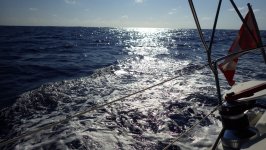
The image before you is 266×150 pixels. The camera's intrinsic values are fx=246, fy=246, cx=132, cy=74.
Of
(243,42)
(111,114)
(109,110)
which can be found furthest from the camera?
(109,110)

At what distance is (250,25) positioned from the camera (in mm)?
3334

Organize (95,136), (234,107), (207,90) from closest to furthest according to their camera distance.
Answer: (234,107) → (95,136) → (207,90)

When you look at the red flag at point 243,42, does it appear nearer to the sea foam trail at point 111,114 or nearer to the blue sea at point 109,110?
the blue sea at point 109,110

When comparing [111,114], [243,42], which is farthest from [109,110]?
[243,42]

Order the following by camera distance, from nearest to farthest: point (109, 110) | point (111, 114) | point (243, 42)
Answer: point (243, 42) < point (111, 114) < point (109, 110)

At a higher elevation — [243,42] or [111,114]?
[243,42]

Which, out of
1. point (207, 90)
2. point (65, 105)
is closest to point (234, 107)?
point (65, 105)

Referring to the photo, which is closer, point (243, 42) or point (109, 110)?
point (243, 42)

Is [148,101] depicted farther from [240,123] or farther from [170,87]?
[240,123]

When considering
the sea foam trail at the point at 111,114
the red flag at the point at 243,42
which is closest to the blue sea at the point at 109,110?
the sea foam trail at the point at 111,114

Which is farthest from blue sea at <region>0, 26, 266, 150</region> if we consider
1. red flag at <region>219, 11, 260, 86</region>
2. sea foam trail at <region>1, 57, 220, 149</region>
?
red flag at <region>219, 11, 260, 86</region>

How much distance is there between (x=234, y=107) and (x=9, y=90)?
28.2 feet

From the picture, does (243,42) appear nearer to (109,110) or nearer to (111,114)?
(111,114)

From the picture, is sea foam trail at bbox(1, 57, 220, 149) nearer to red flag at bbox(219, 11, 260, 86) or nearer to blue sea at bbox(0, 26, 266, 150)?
blue sea at bbox(0, 26, 266, 150)
